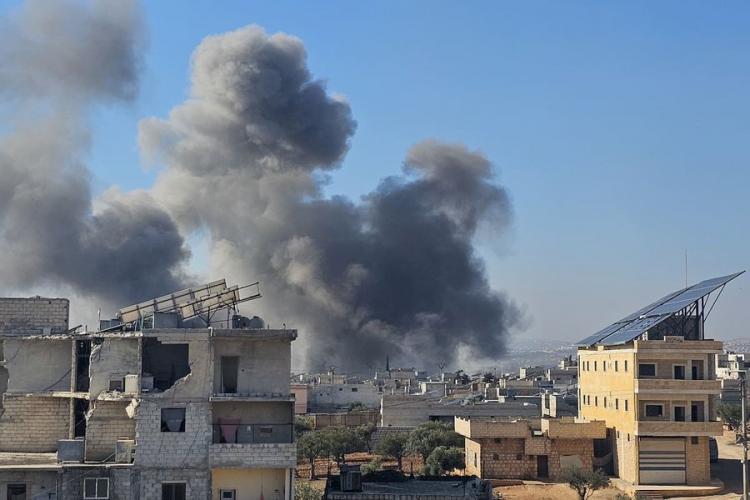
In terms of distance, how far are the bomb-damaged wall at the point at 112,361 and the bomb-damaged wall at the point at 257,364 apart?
1.64m

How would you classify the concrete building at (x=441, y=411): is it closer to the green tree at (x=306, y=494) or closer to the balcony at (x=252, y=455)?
the green tree at (x=306, y=494)

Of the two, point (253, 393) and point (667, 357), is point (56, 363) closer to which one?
point (253, 393)

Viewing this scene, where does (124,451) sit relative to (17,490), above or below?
above

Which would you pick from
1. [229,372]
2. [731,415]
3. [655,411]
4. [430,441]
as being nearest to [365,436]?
[430,441]

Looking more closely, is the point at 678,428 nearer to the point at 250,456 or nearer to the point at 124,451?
the point at 250,456

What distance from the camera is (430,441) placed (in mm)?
42062

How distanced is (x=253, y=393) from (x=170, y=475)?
2.22 metres

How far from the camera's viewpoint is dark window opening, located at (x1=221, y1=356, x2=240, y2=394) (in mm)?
20266

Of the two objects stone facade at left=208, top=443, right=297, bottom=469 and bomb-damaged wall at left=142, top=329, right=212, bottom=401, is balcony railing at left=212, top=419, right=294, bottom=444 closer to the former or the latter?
stone facade at left=208, top=443, right=297, bottom=469

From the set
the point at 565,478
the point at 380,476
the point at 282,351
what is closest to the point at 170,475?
the point at 282,351

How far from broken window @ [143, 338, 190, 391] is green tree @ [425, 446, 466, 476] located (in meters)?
20.0

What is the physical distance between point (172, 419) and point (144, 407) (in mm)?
593

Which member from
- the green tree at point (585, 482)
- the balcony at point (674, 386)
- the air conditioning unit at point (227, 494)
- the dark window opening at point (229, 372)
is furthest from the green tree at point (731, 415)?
the air conditioning unit at point (227, 494)

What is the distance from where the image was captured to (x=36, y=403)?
20578 mm
